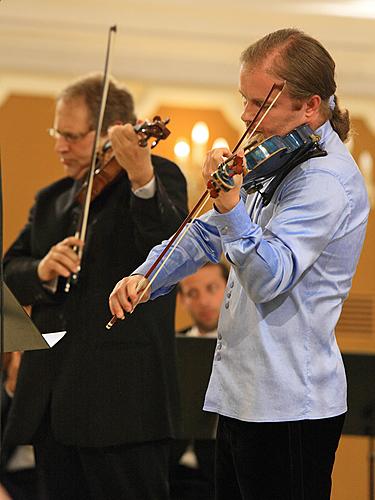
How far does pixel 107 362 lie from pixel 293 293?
84 centimetres

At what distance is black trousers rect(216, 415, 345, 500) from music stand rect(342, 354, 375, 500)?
1.66 meters

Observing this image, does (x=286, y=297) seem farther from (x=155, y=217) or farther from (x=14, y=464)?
(x=14, y=464)

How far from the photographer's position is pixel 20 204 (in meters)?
5.82

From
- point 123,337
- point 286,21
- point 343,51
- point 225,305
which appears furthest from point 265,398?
point 343,51

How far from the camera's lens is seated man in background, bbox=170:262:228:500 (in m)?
3.79

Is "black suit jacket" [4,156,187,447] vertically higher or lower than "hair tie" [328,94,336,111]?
lower

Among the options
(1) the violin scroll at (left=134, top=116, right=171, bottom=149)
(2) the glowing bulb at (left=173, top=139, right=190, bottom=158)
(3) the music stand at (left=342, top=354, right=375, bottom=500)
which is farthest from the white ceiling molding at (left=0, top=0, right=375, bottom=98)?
(1) the violin scroll at (left=134, top=116, right=171, bottom=149)

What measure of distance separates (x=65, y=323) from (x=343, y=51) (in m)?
3.53

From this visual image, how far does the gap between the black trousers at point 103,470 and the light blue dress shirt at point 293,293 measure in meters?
0.67

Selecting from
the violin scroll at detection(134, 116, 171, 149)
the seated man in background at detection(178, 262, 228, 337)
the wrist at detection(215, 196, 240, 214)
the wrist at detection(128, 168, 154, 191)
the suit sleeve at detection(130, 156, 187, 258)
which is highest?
the violin scroll at detection(134, 116, 171, 149)

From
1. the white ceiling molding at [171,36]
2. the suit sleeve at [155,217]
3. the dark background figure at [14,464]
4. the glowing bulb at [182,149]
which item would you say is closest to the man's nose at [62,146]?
the suit sleeve at [155,217]

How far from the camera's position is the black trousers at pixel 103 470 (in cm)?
241

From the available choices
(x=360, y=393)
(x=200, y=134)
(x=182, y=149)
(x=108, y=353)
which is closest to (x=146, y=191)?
(x=108, y=353)

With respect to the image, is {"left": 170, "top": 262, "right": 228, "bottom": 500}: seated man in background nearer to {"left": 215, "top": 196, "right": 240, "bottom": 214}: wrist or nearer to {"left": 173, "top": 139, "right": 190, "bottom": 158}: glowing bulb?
{"left": 173, "top": 139, "right": 190, "bottom": 158}: glowing bulb
